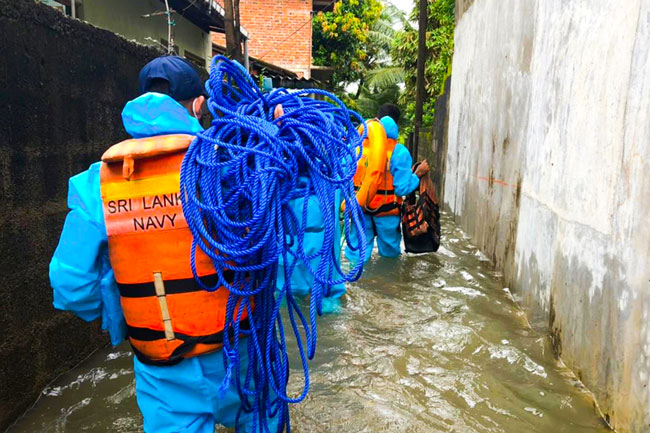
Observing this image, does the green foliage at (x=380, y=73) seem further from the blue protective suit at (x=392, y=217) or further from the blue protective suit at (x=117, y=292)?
the blue protective suit at (x=117, y=292)

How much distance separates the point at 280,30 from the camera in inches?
738

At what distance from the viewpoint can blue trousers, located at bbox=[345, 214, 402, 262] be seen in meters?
5.79

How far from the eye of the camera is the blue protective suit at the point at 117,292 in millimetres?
1930

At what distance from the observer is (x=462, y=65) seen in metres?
9.26

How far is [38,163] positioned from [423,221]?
402 cm

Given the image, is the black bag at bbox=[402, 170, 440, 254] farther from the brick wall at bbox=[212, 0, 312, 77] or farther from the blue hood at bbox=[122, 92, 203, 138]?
the brick wall at bbox=[212, 0, 312, 77]

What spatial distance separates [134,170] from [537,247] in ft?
11.3

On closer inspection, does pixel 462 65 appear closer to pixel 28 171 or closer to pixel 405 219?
pixel 405 219

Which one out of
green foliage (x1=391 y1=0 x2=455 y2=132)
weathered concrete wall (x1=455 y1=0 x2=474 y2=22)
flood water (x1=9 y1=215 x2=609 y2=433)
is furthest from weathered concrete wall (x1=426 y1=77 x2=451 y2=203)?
flood water (x1=9 y1=215 x2=609 y2=433)

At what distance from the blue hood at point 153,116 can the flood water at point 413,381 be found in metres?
1.75

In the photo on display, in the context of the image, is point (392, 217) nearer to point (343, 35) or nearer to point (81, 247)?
point (81, 247)

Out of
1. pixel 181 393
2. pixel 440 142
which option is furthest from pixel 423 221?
pixel 440 142

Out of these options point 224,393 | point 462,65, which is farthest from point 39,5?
point 462,65

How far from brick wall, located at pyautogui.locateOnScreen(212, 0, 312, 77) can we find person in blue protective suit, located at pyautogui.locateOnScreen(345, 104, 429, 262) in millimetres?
13531
